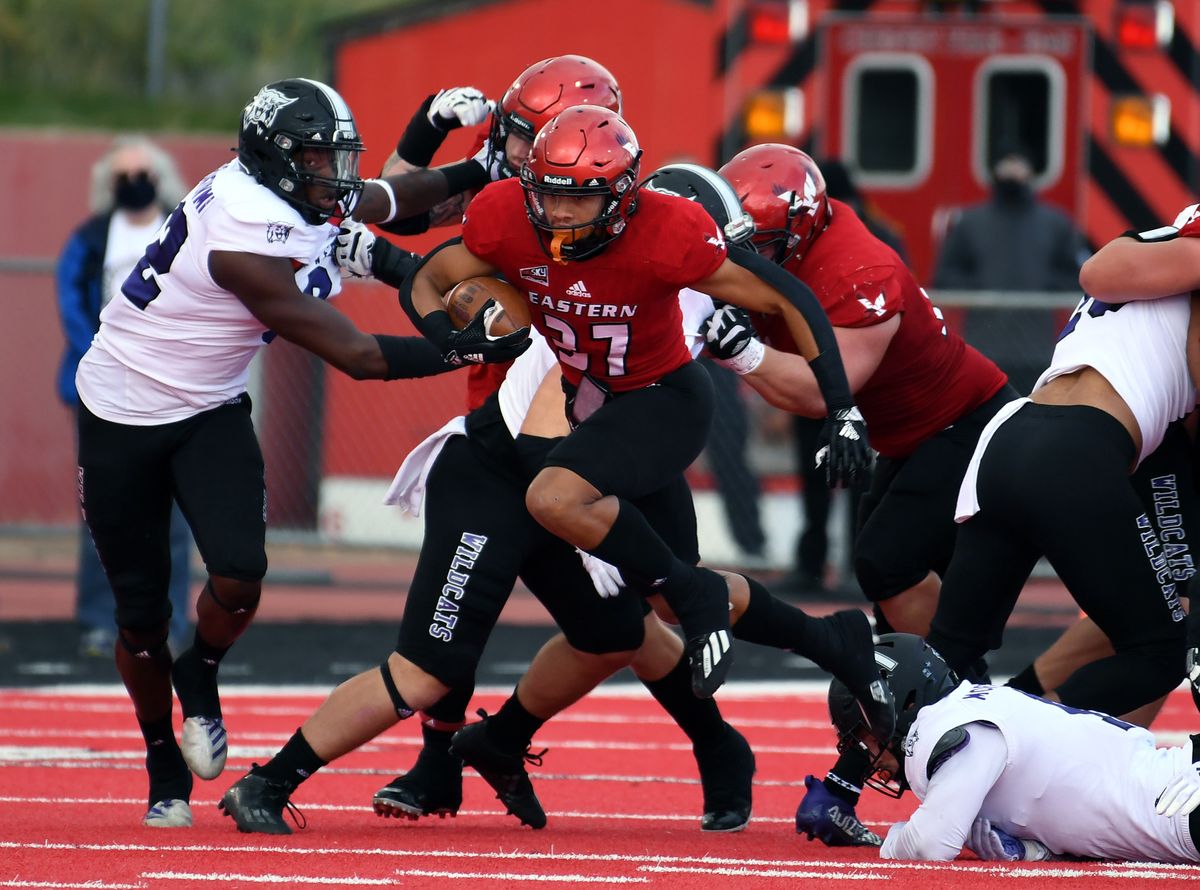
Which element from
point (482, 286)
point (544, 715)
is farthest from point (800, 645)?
point (482, 286)

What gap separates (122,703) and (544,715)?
3146 millimetres

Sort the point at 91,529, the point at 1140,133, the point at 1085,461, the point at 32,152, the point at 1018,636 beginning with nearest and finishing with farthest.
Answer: the point at 1085,461, the point at 91,529, the point at 1018,636, the point at 1140,133, the point at 32,152

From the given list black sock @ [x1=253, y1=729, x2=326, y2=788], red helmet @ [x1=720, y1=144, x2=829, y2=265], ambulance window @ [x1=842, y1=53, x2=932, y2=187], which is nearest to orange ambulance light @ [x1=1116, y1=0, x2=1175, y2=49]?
ambulance window @ [x1=842, y1=53, x2=932, y2=187]

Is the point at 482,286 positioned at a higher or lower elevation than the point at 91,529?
higher

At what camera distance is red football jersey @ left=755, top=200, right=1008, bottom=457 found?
6.14m

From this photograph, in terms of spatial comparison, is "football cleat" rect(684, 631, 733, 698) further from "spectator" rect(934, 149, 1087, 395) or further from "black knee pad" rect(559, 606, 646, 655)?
"spectator" rect(934, 149, 1087, 395)

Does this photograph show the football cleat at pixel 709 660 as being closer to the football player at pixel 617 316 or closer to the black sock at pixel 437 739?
the football player at pixel 617 316

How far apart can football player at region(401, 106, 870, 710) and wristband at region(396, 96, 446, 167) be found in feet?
3.75

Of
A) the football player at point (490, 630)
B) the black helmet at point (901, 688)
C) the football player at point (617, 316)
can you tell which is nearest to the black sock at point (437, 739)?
the football player at point (490, 630)

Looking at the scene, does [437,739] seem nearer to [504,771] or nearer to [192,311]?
[504,771]

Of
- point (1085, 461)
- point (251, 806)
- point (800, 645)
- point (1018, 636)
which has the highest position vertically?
point (1085, 461)

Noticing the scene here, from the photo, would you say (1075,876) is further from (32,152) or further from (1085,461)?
(32,152)

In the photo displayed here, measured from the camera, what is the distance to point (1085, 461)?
5492 millimetres

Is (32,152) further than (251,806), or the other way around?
(32,152)
